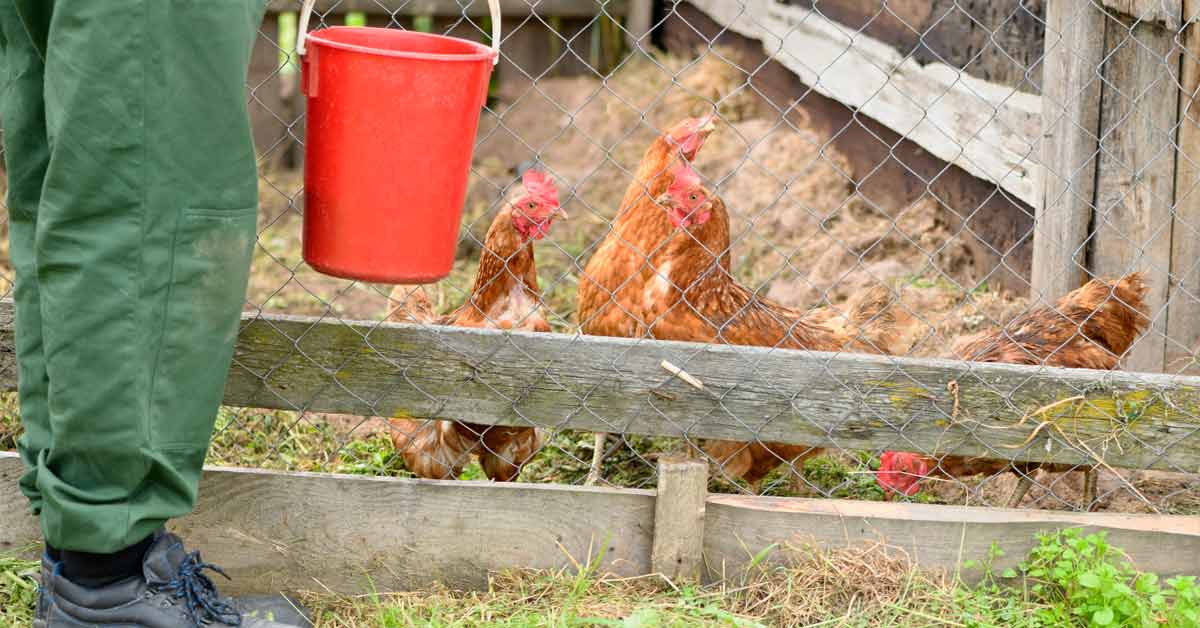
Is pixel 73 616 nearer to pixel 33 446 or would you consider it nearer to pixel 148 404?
pixel 33 446

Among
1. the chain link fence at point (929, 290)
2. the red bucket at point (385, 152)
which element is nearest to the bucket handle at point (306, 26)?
the red bucket at point (385, 152)

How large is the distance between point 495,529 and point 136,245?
1.07 metres

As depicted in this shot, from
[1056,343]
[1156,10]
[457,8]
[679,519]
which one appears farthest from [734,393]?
[457,8]

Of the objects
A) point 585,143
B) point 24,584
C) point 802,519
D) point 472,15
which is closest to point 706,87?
point 585,143

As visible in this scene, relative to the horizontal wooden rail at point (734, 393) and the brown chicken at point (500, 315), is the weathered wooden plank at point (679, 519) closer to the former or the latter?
the horizontal wooden rail at point (734, 393)

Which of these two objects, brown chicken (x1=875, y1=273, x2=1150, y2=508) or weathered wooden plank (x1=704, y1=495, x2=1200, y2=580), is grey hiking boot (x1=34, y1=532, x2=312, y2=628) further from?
brown chicken (x1=875, y1=273, x2=1150, y2=508)

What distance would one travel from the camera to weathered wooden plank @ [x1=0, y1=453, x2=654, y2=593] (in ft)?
8.38

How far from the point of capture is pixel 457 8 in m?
7.33

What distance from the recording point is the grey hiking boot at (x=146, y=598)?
206 cm

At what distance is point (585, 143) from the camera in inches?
275

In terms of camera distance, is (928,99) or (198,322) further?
(928,99)

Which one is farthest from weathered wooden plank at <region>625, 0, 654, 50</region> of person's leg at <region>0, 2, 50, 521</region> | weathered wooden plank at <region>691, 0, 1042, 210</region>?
person's leg at <region>0, 2, 50, 521</region>

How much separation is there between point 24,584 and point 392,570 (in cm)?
74

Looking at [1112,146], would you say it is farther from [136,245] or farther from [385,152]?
[136,245]
